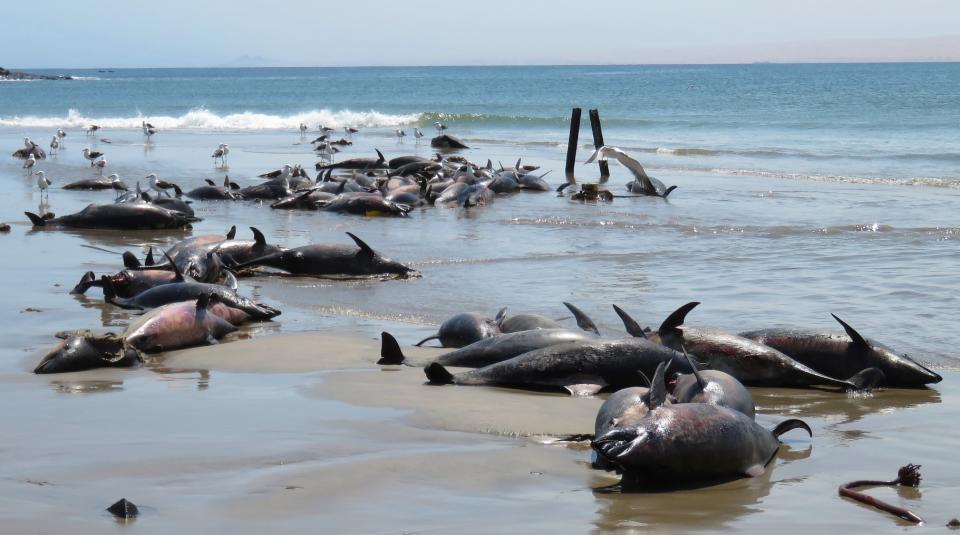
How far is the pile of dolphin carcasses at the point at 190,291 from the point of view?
21.9 feet

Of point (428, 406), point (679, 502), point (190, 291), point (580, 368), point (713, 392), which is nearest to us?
point (679, 502)

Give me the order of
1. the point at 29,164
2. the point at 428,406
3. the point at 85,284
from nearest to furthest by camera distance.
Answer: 1. the point at 428,406
2. the point at 85,284
3. the point at 29,164

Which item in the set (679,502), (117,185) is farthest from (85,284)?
(117,185)

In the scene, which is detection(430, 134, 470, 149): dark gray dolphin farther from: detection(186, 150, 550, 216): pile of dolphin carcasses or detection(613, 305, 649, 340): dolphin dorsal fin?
detection(613, 305, 649, 340): dolphin dorsal fin

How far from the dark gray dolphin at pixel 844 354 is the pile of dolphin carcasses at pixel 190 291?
3402mm

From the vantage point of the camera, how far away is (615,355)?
6.19 m

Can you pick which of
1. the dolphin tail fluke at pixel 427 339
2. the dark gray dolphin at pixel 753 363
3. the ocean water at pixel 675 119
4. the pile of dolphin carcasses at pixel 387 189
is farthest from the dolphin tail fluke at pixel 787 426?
the ocean water at pixel 675 119

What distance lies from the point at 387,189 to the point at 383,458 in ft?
43.5

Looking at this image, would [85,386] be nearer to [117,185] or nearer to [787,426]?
[787,426]

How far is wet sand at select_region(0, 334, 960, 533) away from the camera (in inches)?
158

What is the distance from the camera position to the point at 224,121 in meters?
49.2

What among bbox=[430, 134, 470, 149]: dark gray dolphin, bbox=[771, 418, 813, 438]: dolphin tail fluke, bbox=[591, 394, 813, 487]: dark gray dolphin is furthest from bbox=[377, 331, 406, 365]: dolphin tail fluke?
bbox=[430, 134, 470, 149]: dark gray dolphin

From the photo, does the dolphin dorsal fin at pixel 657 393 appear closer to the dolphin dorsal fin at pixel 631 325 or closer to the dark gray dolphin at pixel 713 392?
the dark gray dolphin at pixel 713 392

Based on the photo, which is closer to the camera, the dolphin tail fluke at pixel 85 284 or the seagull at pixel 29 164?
the dolphin tail fluke at pixel 85 284
